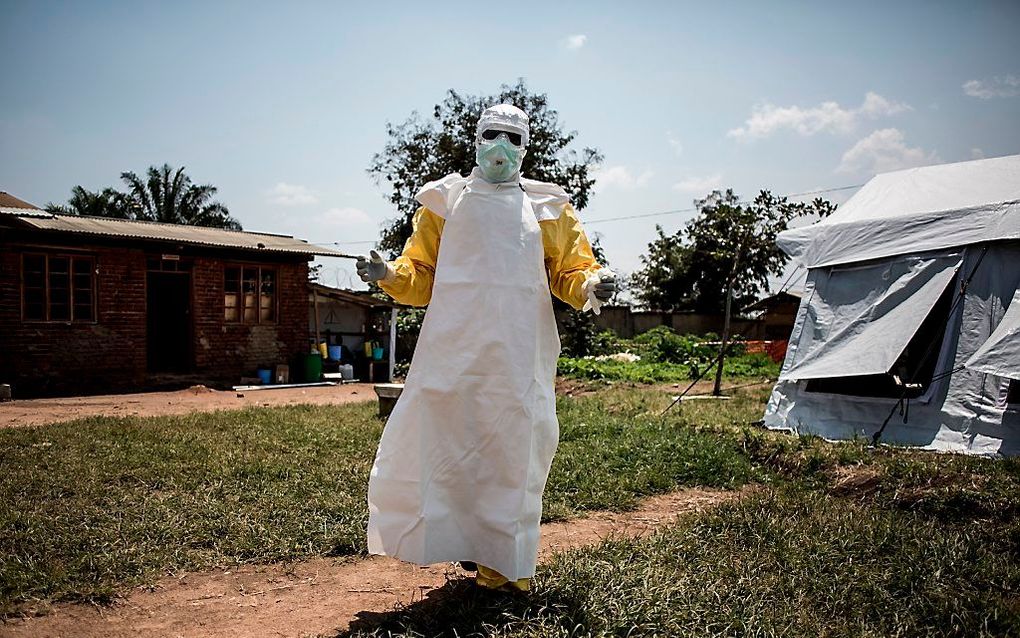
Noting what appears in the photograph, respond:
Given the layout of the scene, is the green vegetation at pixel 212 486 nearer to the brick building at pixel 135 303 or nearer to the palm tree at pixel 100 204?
the brick building at pixel 135 303

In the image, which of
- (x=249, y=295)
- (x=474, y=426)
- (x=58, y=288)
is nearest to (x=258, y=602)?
(x=474, y=426)

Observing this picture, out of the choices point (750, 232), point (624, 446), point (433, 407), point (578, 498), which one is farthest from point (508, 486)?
point (750, 232)

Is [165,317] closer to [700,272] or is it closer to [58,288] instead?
[58,288]

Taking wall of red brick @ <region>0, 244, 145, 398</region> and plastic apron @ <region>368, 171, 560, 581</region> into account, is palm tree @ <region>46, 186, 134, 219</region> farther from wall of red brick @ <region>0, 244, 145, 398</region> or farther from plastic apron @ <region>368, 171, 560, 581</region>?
plastic apron @ <region>368, 171, 560, 581</region>

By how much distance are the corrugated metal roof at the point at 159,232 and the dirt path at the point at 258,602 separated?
1117 cm

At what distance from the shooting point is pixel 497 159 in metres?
3.65

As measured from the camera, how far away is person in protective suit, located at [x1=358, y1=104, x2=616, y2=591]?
3346 millimetres

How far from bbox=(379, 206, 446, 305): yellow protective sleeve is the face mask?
1.10 feet

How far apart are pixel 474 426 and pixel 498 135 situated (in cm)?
140

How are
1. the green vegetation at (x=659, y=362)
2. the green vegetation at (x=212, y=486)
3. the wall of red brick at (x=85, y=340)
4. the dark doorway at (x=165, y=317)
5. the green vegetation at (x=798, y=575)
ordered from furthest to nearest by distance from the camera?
the dark doorway at (x=165, y=317) < the green vegetation at (x=659, y=362) < the wall of red brick at (x=85, y=340) < the green vegetation at (x=212, y=486) < the green vegetation at (x=798, y=575)

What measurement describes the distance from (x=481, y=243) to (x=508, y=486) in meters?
1.10

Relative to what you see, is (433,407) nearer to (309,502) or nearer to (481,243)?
(481,243)

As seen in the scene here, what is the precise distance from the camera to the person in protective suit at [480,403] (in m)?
3.35

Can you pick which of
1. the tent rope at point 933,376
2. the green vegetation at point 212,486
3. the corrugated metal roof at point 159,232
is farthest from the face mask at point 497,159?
the corrugated metal roof at point 159,232
